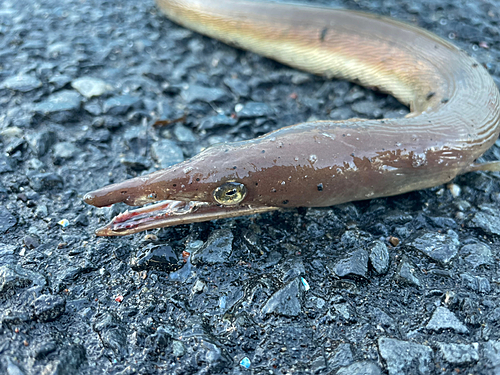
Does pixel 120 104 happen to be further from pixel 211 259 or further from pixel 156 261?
pixel 211 259

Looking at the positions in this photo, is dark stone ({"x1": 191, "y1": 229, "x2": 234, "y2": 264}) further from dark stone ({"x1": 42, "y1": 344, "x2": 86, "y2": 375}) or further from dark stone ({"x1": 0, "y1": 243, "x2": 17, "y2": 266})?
dark stone ({"x1": 0, "y1": 243, "x2": 17, "y2": 266})

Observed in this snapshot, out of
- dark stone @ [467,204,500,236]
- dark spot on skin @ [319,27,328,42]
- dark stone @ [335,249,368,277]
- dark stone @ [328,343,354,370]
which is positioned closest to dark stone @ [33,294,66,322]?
dark stone @ [328,343,354,370]

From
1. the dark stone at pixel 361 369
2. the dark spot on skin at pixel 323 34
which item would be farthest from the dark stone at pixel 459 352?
the dark spot on skin at pixel 323 34

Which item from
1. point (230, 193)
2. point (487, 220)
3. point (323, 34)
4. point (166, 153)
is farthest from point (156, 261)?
point (323, 34)

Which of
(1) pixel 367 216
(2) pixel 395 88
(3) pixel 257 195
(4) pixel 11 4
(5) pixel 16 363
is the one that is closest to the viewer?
(5) pixel 16 363

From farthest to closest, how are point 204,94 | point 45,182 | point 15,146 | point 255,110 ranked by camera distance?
point 204,94 → point 255,110 → point 15,146 → point 45,182

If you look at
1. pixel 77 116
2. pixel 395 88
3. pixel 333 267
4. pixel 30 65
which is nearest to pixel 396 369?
pixel 333 267

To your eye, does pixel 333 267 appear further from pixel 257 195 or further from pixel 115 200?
pixel 115 200
